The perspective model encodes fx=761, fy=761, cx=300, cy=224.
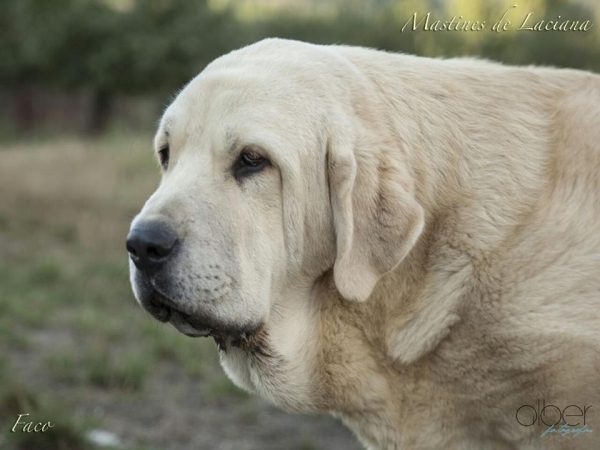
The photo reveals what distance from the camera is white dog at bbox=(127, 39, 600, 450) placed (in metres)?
2.89

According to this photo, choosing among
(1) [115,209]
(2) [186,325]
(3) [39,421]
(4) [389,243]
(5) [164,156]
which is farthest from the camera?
(1) [115,209]

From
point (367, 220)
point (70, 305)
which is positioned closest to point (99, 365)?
point (70, 305)

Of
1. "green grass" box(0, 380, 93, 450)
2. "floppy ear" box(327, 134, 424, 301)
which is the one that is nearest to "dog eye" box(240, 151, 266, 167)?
"floppy ear" box(327, 134, 424, 301)

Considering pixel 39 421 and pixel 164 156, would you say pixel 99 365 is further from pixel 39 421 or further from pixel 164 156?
pixel 164 156

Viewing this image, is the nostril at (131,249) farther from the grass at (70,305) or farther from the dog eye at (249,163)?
the grass at (70,305)

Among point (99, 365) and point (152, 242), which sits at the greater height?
point (152, 242)

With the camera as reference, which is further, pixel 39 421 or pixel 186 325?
pixel 39 421

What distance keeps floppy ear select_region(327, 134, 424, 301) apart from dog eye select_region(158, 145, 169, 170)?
80 centimetres

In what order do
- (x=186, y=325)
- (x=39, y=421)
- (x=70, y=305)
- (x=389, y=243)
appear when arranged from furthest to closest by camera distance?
(x=70, y=305) < (x=39, y=421) < (x=186, y=325) < (x=389, y=243)

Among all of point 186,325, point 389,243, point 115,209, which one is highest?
point 389,243

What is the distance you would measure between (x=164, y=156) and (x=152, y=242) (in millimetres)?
691

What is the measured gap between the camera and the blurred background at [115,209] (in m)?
5.18

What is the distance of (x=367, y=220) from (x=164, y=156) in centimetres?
101

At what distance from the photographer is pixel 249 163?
300 cm
